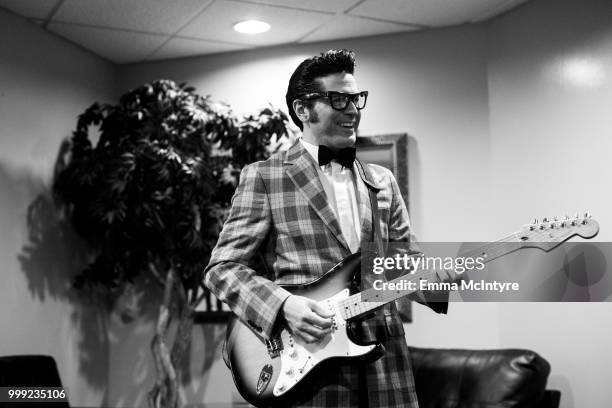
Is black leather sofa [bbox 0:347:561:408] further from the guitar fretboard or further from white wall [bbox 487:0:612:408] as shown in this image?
the guitar fretboard

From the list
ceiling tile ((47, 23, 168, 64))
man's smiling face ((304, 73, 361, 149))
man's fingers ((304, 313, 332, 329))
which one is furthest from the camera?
ceiling tile ((47, 23, 168, 64))

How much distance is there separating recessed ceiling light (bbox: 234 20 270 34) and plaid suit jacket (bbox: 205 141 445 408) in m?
2.12

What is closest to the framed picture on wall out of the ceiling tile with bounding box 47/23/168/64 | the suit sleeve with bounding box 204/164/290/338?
the ceiling tile with bounding box 47/23/168/64

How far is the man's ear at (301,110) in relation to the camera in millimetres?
1776

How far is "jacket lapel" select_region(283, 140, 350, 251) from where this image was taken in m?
1.62

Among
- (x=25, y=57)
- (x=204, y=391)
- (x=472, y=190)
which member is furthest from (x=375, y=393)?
(x=25, y=57)

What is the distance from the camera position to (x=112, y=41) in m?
4.02

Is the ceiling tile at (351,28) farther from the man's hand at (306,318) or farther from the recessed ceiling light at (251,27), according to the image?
the man's hand at (306,318)

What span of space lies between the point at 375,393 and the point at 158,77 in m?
3.37

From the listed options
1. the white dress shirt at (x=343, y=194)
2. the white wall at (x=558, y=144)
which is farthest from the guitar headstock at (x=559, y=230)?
the white wall at (x=558, y=144)

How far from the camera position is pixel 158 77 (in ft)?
14.5

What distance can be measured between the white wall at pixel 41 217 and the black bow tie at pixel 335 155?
7.57 feet

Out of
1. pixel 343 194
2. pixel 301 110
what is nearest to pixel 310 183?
pixel 343 194

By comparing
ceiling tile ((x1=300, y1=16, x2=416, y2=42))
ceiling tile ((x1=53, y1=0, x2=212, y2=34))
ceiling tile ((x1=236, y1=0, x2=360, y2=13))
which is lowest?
ceiling tile ((x1=300, y1=16, x2=416, y2=42))
